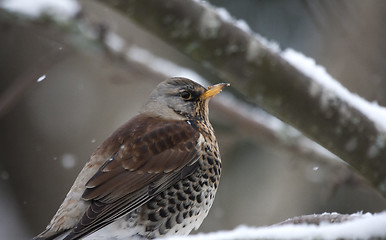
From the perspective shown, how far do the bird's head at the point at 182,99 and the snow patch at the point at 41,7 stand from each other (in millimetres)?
1041

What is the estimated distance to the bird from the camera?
2521 millimetres

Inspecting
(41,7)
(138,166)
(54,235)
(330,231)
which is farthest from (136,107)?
(330,231)

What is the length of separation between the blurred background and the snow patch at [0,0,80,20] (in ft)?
0.23

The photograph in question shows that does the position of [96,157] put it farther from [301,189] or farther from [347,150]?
[301,189]

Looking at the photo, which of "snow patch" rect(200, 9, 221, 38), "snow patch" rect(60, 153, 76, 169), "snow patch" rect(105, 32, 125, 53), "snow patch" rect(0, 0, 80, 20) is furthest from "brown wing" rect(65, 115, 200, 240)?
"snow patch" rect(60, 153, 76, 169)

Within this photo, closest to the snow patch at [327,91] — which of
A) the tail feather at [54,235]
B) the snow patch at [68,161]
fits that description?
the tail feather at [54,235]

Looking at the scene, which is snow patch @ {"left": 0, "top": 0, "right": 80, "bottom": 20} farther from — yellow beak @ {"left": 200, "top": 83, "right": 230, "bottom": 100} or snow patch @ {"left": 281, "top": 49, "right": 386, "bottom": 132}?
snow patch @ {"left": 281, "top": 49, "right": 386, "bottom": 132}

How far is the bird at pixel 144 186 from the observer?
2521mm

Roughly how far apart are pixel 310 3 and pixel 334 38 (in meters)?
0.85

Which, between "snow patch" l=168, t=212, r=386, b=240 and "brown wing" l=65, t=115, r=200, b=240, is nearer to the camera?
"snow patch" l=168, t=212, r=386, b=240

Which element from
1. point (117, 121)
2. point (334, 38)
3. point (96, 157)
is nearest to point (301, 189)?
point (334, 38)

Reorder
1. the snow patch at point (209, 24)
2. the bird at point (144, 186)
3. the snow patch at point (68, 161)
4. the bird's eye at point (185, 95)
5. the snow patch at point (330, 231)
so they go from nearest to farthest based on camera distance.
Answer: the snow patch at point (330, 231), the snow patch at point (209, 24), the bird at point (144, 186), the bird's eye at point (185, 95), the snow patch at point (68, 161)

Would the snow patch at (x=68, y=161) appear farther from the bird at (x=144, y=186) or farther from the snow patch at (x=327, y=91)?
the snow patch at (x=327, y=91)

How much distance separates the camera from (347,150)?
234 cm
